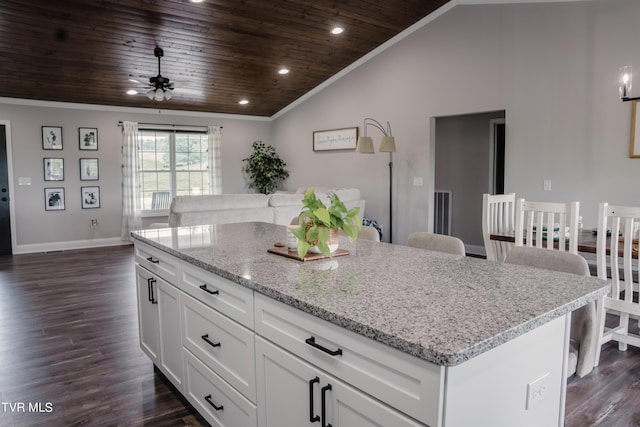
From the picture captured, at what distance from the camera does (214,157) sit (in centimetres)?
859

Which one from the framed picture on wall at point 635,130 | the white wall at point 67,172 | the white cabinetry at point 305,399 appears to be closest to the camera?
the white cabinetry at point 305,399

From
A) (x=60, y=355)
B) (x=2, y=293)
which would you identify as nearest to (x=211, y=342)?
(x=60, y=355)

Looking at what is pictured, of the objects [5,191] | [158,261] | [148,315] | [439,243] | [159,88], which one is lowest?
[148,315]

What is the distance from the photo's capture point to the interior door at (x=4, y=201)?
21.9ft

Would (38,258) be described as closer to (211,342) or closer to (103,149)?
(103,149)

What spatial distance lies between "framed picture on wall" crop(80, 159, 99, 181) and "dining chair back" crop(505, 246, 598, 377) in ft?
23.9

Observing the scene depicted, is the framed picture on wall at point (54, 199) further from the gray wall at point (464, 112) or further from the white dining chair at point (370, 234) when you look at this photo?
the white dining chair at point (370, 234)

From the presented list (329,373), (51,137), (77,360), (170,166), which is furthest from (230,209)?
(329,373)

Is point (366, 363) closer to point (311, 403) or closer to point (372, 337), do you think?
point (372, 337)

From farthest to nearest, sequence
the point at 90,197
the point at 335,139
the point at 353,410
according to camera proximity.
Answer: the point at 335,139, the point at 90,197, the point at 353,410

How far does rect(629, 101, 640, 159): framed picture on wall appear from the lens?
165 inches

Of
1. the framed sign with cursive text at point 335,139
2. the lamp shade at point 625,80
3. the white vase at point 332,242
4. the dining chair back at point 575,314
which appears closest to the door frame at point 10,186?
the framed sign with cursive text at point 335,139

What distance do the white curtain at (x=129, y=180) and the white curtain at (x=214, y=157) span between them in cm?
141

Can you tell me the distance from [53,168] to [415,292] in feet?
24.4
